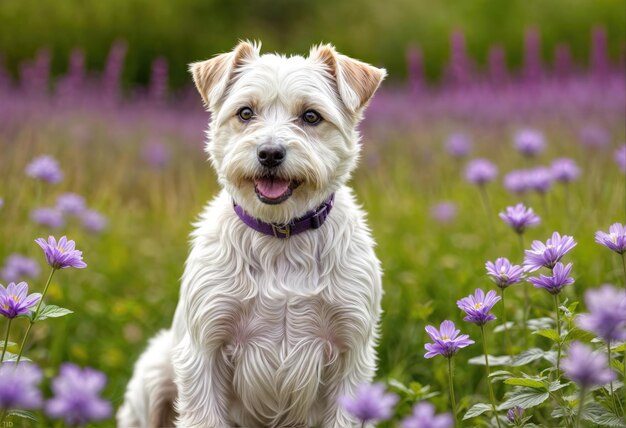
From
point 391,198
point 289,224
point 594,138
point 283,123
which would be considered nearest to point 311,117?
point 283,123

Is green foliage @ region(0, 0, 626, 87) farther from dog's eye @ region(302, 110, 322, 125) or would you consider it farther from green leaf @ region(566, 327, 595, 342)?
green leaf @ region(566, 327, 595, 342)

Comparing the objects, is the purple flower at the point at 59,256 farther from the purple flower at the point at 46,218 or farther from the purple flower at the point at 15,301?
the purple flower at the point at 46,218

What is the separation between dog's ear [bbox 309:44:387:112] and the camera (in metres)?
3.57

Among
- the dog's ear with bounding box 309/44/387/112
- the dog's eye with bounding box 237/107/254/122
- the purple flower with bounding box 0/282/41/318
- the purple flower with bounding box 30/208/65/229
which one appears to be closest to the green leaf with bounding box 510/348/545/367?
the dog's ear with bounding box 309/44/387/112

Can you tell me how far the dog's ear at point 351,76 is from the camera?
3574 millimetres

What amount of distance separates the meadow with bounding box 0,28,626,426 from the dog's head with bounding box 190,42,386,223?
1.03m

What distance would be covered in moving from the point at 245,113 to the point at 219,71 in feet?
0.94

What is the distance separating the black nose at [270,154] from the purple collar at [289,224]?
1.00ft

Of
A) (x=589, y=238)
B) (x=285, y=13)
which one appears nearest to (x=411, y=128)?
(x=589, y=238)

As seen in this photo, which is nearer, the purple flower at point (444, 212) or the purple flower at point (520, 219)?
the purple flower at point (520, 219)

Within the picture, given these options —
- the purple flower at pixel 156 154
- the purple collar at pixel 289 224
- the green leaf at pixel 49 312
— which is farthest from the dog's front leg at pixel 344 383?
the purple flower at pixel 156 154

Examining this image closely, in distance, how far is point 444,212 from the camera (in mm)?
6551

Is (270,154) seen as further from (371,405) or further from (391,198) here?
(391,198)

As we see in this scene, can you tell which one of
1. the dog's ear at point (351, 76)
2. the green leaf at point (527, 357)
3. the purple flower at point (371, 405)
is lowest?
the purple flower at point (371, 405)
